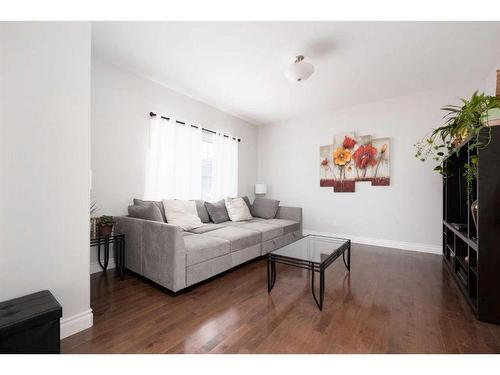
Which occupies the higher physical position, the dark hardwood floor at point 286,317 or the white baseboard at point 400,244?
the white baseboard at point 400,244

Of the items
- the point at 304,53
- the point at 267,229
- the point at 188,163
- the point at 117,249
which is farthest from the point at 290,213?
the point at 117,249

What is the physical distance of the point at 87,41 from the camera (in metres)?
1.57

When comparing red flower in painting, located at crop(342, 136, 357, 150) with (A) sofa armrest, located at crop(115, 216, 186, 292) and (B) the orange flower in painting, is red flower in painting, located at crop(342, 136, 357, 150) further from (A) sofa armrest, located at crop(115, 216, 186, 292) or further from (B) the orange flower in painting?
(A) sofa armrest, located at crop(115, 216, 186, 292)

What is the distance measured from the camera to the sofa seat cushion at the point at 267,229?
10.3 feet

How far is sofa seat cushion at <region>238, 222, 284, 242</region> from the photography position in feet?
10.3

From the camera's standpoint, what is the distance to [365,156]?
12.9 feet

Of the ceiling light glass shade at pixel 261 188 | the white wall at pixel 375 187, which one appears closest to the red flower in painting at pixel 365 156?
the white wall at pixel 375 187

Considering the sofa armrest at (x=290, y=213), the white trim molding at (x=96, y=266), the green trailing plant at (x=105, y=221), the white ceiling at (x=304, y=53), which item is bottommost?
the white trim molding at (x=96, y=266)

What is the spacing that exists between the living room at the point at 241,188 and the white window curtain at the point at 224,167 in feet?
0.12

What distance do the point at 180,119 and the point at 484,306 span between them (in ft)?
12.9

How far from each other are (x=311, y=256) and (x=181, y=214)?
1721 millimetres

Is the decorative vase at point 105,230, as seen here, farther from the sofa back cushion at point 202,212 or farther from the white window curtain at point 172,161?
the sofa back cushion at point 202,212
